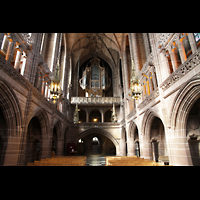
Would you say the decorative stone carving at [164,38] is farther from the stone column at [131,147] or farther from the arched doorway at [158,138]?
the stone column at [131,147]

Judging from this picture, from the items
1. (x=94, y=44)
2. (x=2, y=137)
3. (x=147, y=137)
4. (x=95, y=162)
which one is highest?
(x=94, y=44)

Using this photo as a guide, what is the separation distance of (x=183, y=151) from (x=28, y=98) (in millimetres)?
8428

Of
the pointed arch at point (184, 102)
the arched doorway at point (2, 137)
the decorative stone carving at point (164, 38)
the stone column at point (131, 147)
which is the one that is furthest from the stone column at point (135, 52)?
the arched doorway at point (2, 137)

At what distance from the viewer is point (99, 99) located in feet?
66.7

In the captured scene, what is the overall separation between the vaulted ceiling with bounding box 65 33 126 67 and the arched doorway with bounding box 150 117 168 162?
12.4m

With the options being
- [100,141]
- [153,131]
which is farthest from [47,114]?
[100,141]

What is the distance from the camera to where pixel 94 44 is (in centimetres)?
2391

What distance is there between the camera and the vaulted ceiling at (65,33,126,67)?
1952 cm

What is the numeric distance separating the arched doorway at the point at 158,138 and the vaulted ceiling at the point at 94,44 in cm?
1240

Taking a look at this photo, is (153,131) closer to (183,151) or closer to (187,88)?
(183,151)

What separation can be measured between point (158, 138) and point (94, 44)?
19.1 m

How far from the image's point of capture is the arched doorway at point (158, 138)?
422 inches

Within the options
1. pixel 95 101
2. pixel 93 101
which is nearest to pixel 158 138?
pixel 95 101

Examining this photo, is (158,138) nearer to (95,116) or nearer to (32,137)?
(32,137)
